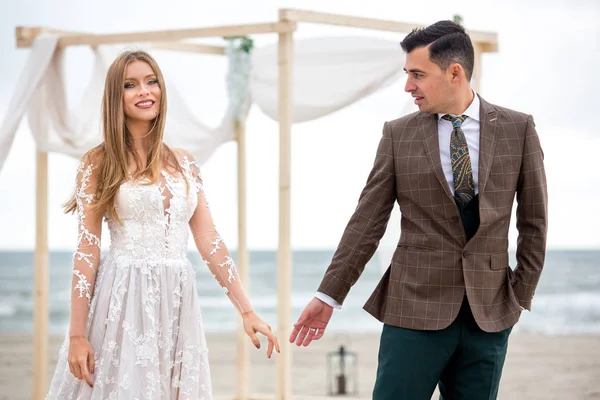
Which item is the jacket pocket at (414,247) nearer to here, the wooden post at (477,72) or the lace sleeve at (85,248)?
the lace sleeve at (85,248)

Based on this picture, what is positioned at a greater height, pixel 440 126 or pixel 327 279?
pixel 440 126

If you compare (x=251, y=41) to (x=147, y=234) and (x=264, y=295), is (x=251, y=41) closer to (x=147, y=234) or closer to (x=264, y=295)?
(x=147, y=234)

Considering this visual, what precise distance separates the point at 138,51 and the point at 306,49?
2.37 meters

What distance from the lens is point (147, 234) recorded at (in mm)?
2684

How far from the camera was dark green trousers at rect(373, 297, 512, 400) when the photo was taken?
7.82 feet

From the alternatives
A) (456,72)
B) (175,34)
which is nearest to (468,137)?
(456,72)

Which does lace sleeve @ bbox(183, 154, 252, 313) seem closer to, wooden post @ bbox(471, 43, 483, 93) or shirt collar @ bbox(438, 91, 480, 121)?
shirt collar @ bbox(438, 91, 480, 121)

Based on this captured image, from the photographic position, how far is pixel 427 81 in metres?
2.41

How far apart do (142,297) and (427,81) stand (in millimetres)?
1046

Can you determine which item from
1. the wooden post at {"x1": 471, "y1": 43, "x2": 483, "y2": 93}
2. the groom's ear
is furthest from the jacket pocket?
the wooden post at {"x1": 471, "y1": 43, "x2": 483, "y2": 93}

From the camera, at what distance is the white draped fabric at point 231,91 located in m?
4.88

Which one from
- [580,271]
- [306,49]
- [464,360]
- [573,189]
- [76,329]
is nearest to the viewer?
[464,360]

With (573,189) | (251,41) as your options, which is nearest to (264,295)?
(573,189)

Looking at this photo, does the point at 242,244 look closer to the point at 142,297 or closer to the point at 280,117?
Answer: the point at 280,117
